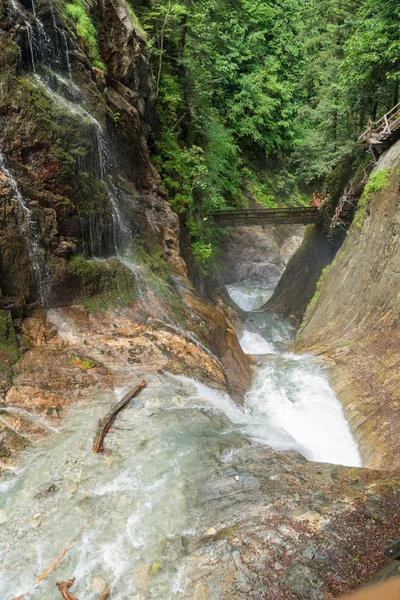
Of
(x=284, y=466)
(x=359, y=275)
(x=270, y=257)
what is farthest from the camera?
(x=270, y=257)

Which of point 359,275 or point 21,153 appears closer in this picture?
point 21,153

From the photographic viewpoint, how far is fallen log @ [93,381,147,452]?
699cm

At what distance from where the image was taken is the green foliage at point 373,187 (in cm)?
1481

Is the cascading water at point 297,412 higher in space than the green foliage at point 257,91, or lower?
lower

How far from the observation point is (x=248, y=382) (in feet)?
46.2

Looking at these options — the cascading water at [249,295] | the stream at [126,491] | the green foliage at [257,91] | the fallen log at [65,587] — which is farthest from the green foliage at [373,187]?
the fallen log at [65,587]

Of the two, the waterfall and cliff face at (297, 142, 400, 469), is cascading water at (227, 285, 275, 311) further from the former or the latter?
the waterfall

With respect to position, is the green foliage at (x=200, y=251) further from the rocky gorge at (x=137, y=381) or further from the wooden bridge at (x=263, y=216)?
the wooden bridge at (x=263, y=216)

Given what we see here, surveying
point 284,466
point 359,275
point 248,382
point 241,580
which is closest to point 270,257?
point 359,275

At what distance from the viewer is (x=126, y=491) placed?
6.14 meters

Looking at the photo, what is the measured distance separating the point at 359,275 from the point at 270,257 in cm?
1693

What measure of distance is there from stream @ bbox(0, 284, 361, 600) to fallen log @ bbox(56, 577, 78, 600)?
79 mm

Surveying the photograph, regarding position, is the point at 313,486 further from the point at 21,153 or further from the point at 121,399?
the point at 21,153

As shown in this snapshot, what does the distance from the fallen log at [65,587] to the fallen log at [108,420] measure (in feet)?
7.12
